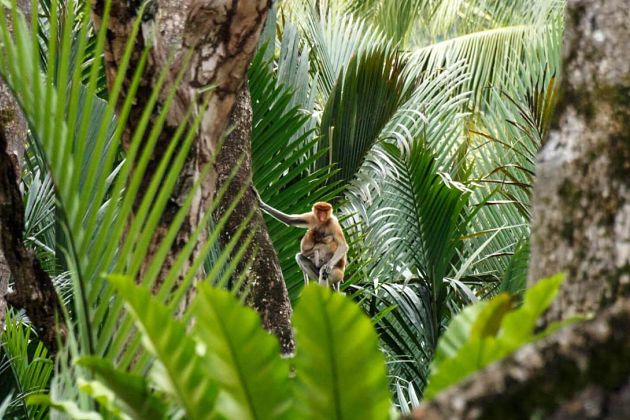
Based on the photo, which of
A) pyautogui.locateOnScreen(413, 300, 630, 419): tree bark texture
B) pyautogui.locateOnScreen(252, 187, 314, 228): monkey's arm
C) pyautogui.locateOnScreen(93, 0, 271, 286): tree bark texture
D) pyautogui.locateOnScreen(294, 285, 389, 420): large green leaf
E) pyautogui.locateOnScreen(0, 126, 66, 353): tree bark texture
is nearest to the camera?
pyautogui.locateOnScreen(413, 300, 630, 419): tree bark texture

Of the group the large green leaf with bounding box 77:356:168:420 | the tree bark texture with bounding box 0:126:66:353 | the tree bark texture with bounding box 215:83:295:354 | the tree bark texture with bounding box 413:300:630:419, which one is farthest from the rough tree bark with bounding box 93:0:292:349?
the tree bark texture with bounding box 413:300:630:419

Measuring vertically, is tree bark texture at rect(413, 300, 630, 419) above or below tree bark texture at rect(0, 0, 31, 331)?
above

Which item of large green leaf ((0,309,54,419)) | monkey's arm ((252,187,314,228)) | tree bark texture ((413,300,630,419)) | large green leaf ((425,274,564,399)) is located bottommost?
large green leaf ((0,309,54,419))

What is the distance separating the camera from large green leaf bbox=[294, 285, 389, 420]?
0.92m

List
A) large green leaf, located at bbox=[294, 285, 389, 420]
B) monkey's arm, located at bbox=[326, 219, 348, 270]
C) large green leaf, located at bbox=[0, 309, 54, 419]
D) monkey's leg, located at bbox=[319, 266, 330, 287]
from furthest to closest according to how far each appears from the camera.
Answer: monkey's arm, located at bbox=[326, 219, 348, 270] → monkey's leg, located at bbox=[319, 266, 330, 287] → large green leaf, located at bbox=[0, 309, 54, 419] → large green leaf, located at bbox=[294, 285, 389, 420]

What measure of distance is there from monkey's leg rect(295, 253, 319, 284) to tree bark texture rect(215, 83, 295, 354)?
0.85 metres

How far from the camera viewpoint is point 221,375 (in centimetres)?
94

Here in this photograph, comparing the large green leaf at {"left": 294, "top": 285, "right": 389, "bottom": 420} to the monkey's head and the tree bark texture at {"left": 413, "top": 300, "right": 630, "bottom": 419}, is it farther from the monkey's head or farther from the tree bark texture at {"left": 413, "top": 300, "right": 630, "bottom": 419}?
the monkey's head

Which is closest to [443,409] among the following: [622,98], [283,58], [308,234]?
[622,98]

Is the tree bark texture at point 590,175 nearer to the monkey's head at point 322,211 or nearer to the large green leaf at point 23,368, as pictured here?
the large green leaf at point 23,368

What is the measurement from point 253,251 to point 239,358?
6.56ft

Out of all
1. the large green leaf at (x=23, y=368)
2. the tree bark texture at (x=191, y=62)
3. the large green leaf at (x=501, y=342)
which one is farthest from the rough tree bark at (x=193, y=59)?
the large green leaf at (x=23, y=368)

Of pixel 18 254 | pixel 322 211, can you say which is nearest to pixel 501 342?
pixel 18 254

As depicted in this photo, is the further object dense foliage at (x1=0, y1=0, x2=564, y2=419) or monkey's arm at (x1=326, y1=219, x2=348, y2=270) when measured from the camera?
monkey's arm at (x1=326, y1=219, x2=348, y2=270)
